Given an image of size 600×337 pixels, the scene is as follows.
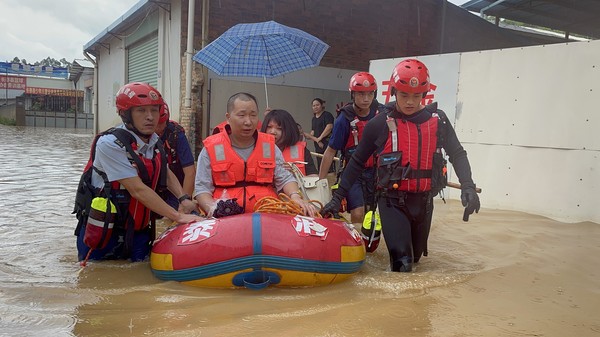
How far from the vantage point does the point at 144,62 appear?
15359 mm

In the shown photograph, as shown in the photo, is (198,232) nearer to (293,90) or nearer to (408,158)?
(408,158)

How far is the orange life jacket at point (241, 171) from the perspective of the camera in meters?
3.69

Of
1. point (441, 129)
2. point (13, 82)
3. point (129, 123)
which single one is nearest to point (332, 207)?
point (441, 129)

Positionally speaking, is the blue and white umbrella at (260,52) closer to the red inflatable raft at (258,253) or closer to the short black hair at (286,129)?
the short black hair at (286,129)

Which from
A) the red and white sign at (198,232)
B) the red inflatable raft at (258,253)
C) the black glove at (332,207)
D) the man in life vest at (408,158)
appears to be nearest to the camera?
the red inflatable raft at (258,253)

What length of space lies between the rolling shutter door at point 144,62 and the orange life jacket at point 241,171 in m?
11.0

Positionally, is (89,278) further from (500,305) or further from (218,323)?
(500,305)

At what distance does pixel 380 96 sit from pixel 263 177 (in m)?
4.79

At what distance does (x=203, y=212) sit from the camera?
3773mm

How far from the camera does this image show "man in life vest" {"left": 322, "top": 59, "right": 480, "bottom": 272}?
3463 mm

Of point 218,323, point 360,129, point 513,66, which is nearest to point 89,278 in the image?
point 218,323

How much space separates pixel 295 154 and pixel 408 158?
161 cm

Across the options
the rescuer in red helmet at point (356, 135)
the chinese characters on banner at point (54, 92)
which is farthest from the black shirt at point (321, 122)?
the chinese characters on banner at point (54, 92)

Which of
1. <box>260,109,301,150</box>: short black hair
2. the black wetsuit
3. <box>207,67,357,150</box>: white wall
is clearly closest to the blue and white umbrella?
<box>260,109,301,150</box>: short black hair
